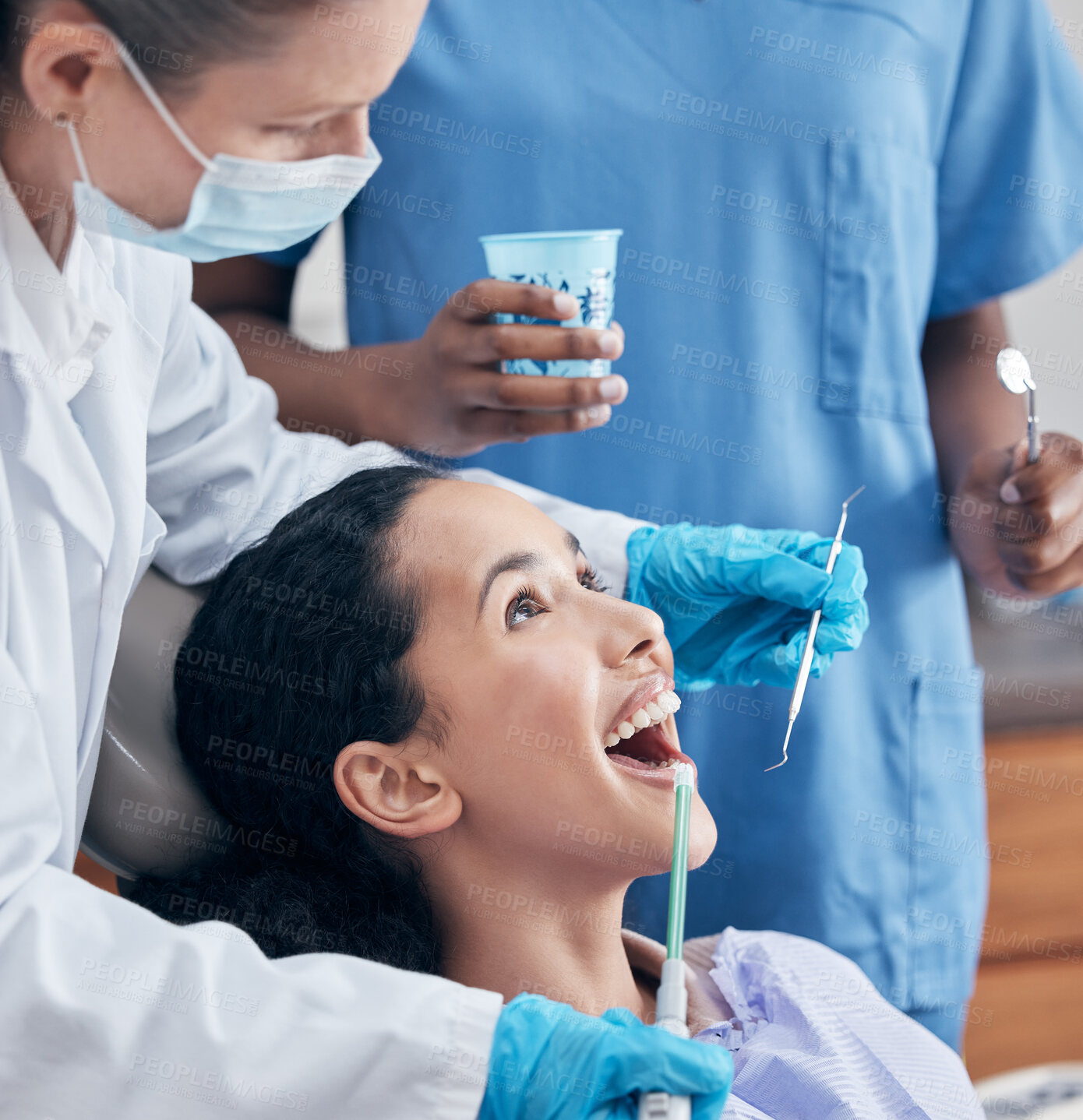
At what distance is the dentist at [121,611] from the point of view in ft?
2.56

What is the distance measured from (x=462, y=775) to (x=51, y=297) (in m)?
0.56

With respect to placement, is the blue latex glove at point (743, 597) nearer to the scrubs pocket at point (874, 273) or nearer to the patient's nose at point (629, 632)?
the patient's nose at point (629, 632)

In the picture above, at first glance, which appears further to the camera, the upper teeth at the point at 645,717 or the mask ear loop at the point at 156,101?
the upper teeth at the point at 645,717

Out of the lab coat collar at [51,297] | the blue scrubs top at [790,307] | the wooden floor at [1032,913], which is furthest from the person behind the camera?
the wooden floor at [1032,913]

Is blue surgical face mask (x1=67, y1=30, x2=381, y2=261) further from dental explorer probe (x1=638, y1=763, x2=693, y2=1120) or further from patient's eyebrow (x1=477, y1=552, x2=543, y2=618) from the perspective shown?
dental explorer probe (x1=638, y1=763, x2=693, y2=1120)

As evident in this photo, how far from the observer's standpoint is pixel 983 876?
152 cm

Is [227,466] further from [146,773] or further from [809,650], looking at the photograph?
[809,650]

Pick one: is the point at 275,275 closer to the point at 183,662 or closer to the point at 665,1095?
the point at 183,662

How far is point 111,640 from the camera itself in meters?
0.97

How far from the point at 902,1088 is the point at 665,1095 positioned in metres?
0.44

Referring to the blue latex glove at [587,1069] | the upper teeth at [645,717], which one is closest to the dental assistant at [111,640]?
the blue latex glove at [587,1069]

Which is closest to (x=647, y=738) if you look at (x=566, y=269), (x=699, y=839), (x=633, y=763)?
(x=633, y=763)

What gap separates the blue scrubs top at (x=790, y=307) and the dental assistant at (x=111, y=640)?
0.52m

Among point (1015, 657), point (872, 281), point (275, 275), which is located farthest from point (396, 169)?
point (1015, 657)
